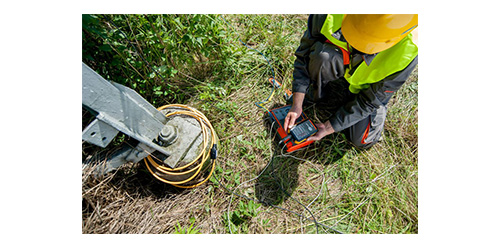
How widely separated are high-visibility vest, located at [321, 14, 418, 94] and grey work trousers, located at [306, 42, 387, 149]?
0.25 feet

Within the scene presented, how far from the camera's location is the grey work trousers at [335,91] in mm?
1751

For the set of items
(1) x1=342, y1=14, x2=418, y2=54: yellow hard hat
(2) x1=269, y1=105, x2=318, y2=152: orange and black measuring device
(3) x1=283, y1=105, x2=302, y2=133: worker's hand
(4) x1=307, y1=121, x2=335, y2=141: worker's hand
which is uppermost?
(1) x1=342, y1=14, x2=418, y2=54: yellow hard hat

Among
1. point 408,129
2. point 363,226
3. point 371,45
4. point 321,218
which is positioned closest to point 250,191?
point 321,218

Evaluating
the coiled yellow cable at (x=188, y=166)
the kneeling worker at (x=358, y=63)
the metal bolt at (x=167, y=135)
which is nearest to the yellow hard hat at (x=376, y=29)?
the kneeling worker at (x=358, y=63)

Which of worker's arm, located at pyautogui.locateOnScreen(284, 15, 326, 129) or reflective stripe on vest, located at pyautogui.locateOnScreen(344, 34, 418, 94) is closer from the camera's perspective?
reflective stripe on vest, located at pyautogui.locateOnScreen(344, 34, 418, 94)

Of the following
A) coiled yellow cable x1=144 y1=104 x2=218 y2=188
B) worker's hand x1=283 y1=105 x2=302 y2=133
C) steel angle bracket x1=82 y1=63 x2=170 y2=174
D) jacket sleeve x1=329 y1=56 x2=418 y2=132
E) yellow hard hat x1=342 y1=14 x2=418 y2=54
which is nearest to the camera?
steel angle bracket x1=82 y1=63 x2=170 y2=174

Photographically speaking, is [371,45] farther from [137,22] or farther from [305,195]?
[137,22]

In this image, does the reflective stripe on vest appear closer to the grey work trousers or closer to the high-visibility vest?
the high-visibility vest

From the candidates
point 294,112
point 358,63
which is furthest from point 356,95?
point 294,112

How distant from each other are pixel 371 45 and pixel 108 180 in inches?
76.5

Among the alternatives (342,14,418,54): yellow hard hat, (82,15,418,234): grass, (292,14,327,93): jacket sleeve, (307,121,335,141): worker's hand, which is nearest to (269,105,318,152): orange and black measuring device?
(307,121,335,141): worker's hand

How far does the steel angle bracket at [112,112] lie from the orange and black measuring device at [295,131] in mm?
1101

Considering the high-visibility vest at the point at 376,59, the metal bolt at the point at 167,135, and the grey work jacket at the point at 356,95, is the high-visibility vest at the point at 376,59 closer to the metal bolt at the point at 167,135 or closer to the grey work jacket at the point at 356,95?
the grey work jacket at the point at 356,95

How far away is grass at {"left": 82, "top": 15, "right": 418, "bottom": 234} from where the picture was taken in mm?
1648
